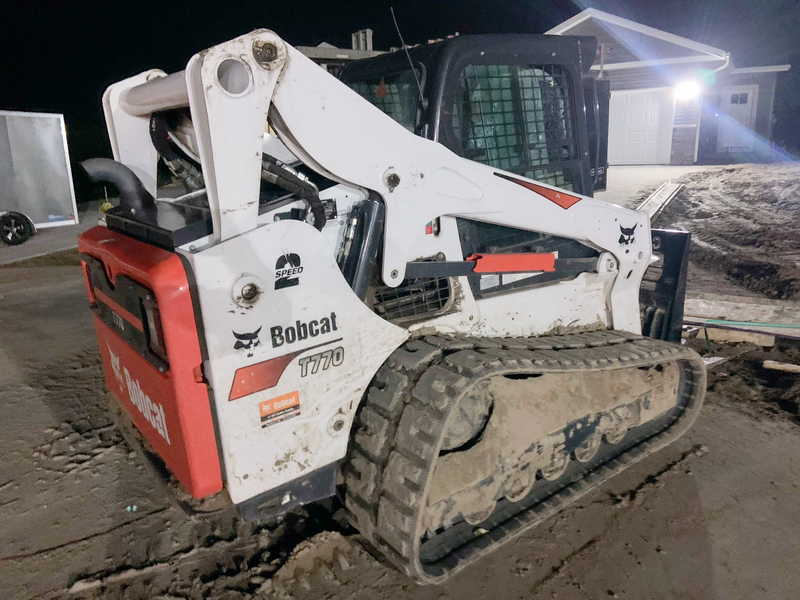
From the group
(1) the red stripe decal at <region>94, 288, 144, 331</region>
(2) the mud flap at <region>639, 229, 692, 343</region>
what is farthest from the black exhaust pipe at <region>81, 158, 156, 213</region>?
(2) the mud flap at <region>639, 229, 692, 343</region>

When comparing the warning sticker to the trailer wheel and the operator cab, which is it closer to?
the operator cab

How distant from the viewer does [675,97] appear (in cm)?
1909

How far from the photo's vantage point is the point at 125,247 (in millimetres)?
2424

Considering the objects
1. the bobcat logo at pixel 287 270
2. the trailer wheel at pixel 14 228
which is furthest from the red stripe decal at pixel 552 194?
the trailer wheel at pixel 14 228

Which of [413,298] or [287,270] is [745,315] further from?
[287,270]

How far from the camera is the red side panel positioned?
6.60 feet

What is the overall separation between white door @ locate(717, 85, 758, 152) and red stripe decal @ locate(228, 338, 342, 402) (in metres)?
22.2

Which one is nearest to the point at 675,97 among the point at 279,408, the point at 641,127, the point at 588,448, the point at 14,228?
the point at 641,127

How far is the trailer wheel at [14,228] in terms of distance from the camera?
10295mm

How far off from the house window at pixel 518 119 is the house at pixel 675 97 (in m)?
16.7

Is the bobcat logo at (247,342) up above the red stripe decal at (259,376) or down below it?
above

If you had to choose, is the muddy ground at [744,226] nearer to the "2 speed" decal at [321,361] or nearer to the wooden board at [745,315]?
the wooden board at [745,315]

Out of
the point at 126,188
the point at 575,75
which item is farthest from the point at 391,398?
the point at 575,75

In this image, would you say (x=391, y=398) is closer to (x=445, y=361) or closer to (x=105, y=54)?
(x=445, y=361)
